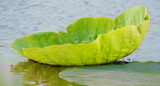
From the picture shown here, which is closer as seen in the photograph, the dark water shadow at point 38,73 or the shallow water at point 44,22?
the dark water shadow at point 38,73

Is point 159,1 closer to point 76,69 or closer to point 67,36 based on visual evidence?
point 67,36

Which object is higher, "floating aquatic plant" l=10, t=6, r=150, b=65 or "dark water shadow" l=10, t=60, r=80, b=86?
"floating aquatic plant" l=10, t=6, r=150, b=65

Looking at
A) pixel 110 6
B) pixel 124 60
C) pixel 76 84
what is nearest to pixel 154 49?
pixel 124 60

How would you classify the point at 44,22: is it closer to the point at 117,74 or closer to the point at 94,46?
the point at 94,46

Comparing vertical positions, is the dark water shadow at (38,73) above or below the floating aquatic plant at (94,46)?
below

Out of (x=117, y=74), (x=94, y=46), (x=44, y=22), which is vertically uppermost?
(x=44, y=22)

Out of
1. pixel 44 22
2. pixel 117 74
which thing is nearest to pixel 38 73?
pixel 117 74
